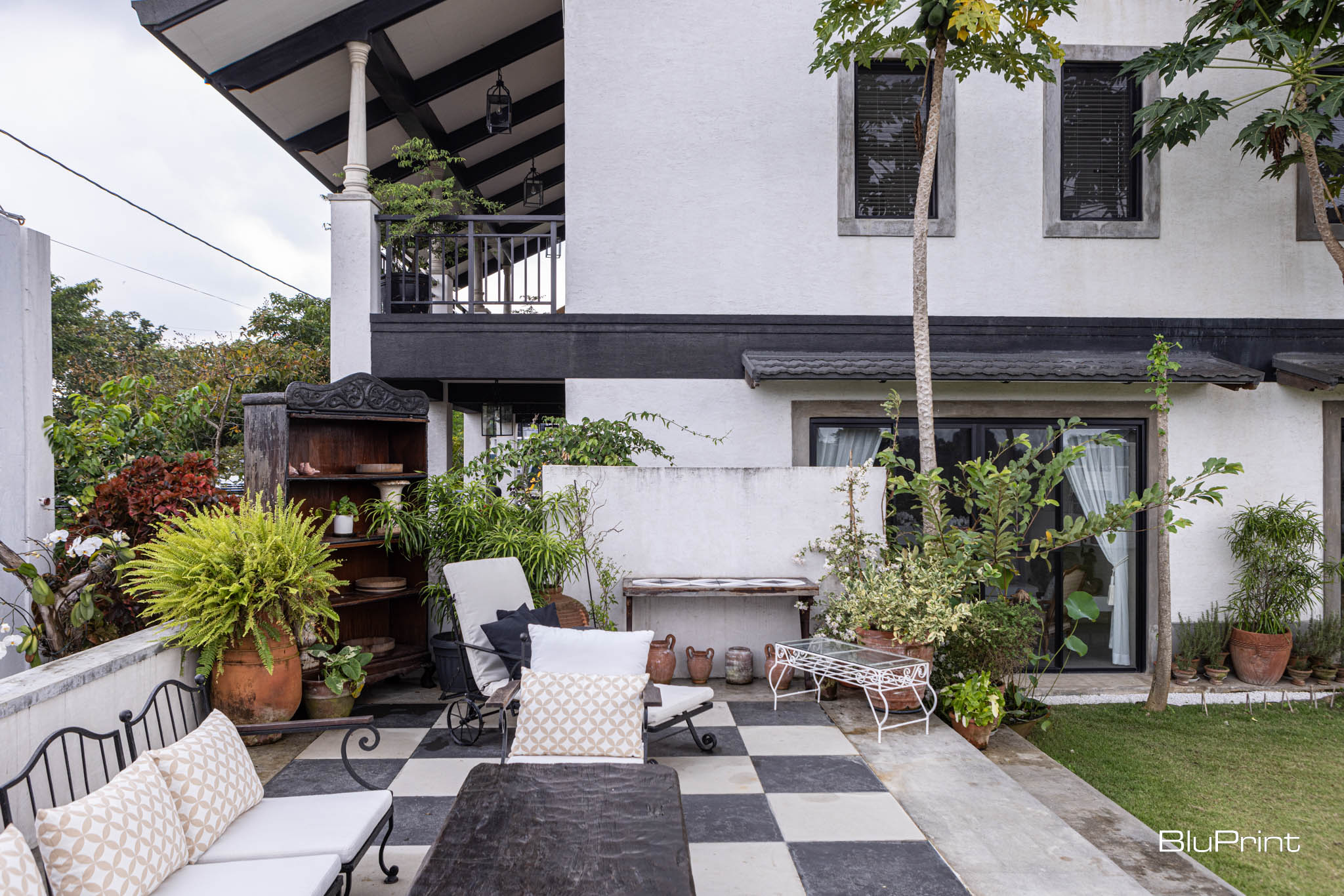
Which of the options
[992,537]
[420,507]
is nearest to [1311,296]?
[992,537]

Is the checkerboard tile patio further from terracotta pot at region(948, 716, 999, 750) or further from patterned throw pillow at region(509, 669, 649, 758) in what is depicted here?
terracotta pot at region(948, 716, 999, 750)

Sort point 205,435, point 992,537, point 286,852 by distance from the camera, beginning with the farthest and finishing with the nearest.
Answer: point 205,435 < point 992,537 < point 286,852

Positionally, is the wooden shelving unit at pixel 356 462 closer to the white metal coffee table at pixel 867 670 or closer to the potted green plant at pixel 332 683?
the potted green plant at pixel 332 683

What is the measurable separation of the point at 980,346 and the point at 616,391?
3363 millimetres

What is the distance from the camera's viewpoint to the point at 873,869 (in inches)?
119

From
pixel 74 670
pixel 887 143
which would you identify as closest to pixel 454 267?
pixel 887 143

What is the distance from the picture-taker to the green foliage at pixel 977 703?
189 inches

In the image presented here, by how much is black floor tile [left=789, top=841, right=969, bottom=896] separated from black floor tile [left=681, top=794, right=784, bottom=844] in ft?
0.61

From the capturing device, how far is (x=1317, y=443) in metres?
7.24

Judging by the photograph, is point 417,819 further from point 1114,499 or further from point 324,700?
point 1114,499

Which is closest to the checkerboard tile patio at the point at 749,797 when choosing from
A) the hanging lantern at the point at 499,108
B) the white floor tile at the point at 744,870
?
the white floor tile at the point at 744,870

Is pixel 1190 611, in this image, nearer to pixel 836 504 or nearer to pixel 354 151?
pixel 836 504

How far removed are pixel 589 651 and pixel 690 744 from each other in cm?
99

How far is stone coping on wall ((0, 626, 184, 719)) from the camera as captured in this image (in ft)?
9.01
